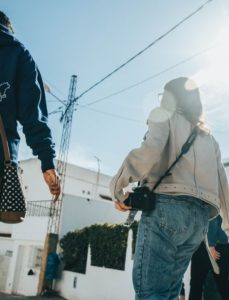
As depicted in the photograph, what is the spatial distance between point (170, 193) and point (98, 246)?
40.0 feet

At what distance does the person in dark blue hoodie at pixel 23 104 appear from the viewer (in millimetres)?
2230

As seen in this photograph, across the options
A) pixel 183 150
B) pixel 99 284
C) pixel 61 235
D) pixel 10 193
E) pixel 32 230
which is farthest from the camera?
pixel 32 230

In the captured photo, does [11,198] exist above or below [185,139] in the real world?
below

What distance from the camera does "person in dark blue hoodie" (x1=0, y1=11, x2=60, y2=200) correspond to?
2.23 metres

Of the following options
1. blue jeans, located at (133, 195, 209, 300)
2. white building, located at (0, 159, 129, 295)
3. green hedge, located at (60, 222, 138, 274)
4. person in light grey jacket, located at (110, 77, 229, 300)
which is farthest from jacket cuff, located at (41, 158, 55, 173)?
white building, located at (0, 159, 129, 295)

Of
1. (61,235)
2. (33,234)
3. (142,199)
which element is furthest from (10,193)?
(33,234)

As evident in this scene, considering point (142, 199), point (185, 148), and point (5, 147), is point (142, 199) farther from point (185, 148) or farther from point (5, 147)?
point (5, 147)

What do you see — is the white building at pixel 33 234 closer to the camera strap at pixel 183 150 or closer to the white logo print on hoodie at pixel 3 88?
the camera strap at pixel 183 150

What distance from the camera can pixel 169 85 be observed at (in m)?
2.63

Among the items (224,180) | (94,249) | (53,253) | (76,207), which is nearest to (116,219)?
(76,207)

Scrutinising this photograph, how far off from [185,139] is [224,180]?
452 mm

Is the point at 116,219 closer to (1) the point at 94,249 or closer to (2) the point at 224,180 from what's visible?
(1) the point at 94,249

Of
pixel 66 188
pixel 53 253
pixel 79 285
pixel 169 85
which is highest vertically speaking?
pixel 66 188

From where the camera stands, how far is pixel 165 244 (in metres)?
2.21
